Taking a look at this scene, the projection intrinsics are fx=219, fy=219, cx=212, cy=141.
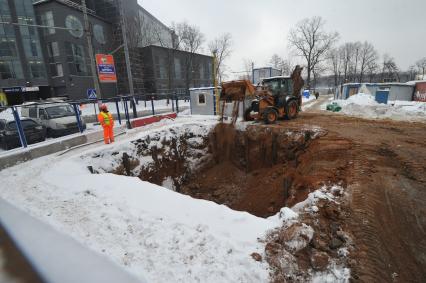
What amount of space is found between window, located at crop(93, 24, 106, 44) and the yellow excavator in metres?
36.0

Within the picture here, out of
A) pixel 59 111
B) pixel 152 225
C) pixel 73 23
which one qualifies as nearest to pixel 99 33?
pixel 73 23

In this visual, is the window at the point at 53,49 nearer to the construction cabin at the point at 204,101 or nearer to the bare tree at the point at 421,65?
the construction cabin at the point at 204,101

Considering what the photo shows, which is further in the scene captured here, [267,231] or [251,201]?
[251,201]

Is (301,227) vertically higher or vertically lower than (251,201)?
higher

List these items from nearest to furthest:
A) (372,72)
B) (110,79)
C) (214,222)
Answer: (214,222) → (110,79) → (372,72)

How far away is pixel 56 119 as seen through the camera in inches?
460

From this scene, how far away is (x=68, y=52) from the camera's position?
33094mm

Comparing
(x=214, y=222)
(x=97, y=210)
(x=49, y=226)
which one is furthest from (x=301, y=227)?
(x=49, y=226)

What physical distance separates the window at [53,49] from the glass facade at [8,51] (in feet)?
13.9

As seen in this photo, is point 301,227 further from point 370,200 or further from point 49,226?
point 49,226

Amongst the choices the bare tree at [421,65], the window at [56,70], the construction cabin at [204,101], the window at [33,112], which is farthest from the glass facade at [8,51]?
the bare tree at [421,65]

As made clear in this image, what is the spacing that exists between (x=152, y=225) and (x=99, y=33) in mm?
43250

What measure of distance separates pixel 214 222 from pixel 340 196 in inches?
116

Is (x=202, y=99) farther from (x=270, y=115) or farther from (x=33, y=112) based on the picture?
(x=33, y=112)
